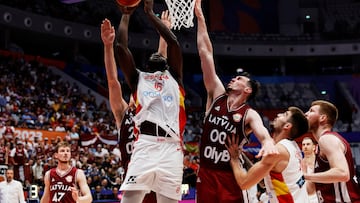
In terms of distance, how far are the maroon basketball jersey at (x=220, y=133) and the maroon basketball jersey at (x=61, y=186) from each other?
2.90m

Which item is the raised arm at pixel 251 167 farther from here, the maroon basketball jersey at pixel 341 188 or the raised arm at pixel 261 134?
the maroon basketball jersey at pixel 341 188

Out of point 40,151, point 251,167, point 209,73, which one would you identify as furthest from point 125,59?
point 40,151

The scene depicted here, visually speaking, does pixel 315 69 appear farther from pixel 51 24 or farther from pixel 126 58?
pixel 126 58

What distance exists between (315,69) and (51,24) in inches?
700

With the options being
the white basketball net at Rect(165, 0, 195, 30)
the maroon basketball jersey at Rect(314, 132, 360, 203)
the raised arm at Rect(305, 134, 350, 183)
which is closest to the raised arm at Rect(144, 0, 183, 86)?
the white basketball net at Rect(165, 0, 195, 30)

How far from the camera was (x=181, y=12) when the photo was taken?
6.07 m

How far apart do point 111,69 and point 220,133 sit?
1.25 m

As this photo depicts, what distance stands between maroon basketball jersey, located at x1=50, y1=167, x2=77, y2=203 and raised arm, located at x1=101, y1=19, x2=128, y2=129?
2097 mm

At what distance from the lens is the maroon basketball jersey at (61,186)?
706cm

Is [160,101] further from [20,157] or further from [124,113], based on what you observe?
[20,157]

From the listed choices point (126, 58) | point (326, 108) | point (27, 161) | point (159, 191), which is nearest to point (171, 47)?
point (126, 58)

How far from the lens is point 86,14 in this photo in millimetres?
27328

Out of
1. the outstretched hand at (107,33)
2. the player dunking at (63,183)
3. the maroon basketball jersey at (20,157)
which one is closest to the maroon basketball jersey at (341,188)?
the outstretched hand at (107,33)

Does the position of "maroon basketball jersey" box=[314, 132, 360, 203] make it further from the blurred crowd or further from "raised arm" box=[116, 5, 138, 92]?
the blurred crowd
